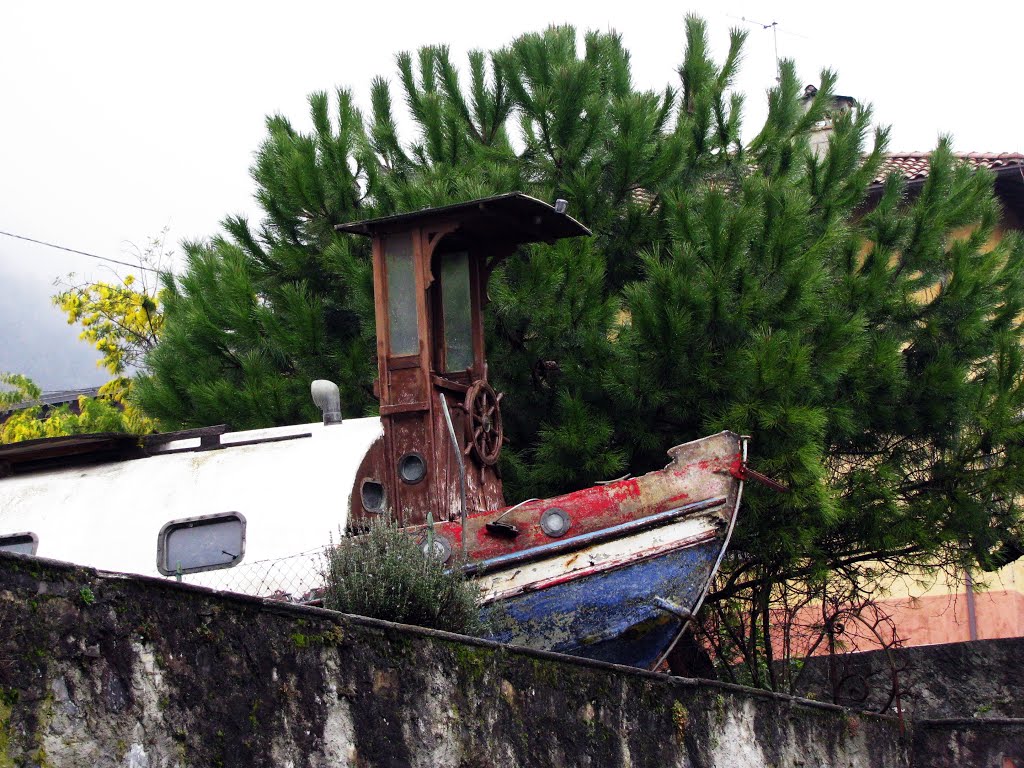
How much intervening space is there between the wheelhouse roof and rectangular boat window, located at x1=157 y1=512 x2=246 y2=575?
2.44m

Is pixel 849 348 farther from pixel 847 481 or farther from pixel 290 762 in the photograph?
pixel 290 762

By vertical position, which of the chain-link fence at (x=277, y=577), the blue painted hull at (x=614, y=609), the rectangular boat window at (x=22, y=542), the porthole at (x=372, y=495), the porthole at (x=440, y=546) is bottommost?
the blue painted hull at (x=614, y=609)

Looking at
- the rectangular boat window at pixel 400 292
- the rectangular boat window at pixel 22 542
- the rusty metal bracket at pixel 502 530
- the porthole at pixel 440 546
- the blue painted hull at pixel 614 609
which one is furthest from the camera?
the rectangular boat window at pixel 400 292

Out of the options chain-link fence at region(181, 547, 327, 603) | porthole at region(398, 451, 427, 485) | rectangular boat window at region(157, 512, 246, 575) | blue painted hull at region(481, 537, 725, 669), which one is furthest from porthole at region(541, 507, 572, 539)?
rectangular boat window at region(157, 512, 246, 575)

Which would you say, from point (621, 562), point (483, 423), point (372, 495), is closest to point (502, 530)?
point (621, 562)

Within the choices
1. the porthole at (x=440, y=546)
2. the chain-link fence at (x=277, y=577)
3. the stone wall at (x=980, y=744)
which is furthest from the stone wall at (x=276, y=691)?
the stone wall at (x=980, y=744)

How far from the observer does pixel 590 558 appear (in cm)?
823

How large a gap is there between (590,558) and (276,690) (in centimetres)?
411

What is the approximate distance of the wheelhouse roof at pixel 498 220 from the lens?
916 centimetres

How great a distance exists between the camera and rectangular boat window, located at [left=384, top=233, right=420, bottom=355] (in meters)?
9.38

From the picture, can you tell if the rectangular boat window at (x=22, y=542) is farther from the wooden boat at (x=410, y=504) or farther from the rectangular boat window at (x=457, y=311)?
the rectangular boat window at (x=457, y=311)

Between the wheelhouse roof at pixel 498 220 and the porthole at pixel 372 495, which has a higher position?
the wheelhouse roof at pixel 498 220

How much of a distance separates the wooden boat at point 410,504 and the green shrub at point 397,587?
36.0 inches

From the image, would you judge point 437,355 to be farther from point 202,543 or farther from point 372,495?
point 202,543
